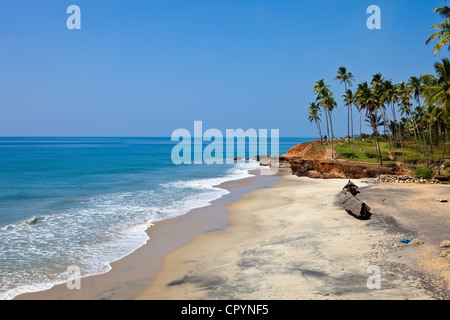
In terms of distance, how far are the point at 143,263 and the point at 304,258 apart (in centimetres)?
710

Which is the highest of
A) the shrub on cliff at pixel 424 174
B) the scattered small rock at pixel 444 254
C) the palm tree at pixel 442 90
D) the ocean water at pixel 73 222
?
the palm tree at pixel 442 90

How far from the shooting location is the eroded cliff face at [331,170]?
127 ft

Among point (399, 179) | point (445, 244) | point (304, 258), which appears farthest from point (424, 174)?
point (304, 258)

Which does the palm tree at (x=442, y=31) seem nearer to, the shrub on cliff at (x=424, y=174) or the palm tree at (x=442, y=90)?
the palm tree at (x=442, y=90)

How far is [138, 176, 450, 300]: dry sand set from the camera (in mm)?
9930

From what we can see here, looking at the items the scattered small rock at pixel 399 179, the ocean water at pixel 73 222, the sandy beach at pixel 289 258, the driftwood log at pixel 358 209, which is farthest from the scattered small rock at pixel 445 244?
the scattered small rock at pixel 399 179

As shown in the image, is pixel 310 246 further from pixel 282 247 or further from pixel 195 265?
pixel 195 265

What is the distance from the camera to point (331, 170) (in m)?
43.6

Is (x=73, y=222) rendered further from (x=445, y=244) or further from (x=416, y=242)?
(x=445, y=244)

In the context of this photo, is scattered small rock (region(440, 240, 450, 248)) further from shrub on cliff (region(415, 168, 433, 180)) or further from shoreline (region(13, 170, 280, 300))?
shrub on cliff (region(415, 168, 433, 180))

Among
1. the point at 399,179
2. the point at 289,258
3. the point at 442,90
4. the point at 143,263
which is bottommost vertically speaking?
the point at 143,263

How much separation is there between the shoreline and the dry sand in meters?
0.59

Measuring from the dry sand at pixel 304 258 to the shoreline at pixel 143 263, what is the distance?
0.59m

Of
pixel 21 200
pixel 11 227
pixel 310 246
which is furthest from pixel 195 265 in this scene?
pixel 21 200
